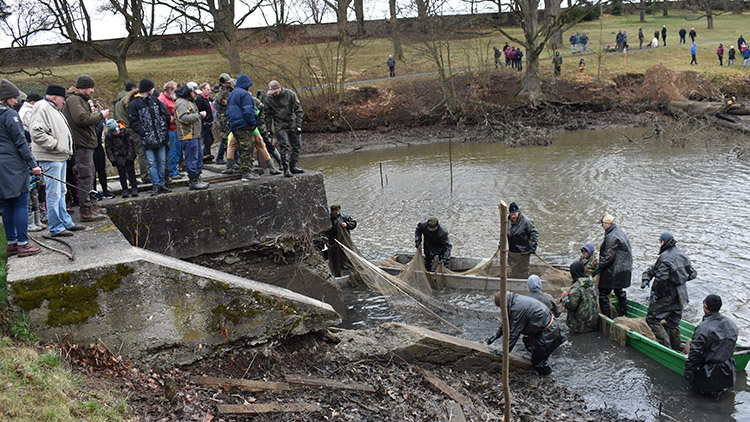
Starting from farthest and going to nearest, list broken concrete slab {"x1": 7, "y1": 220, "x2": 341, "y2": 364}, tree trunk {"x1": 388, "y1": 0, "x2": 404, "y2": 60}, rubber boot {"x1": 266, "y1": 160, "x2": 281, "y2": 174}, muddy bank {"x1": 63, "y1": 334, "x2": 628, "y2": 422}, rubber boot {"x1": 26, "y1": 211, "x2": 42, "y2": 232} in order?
tree trunk {"x1": 388, "y1": 0, "x2": 404, "y2": 60}
rubber boot {"x1": 266, "y1": 160, "x2": 281, "y2": 174}
rubber boot {"x1": 26, "y1": 211, "x2": 42, "y2": 232}
broken concrete slab {"x1": 7, "y1": 220, "x2": 341, "y2": 364}
muddy bank {"x1": 63, "y1": 334, "x2": 628, "y2": 422}

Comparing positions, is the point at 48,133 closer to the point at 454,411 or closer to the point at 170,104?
the point at 170,104

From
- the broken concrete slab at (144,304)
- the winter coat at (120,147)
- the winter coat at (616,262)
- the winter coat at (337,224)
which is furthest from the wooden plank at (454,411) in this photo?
the winter coat at (120,147)

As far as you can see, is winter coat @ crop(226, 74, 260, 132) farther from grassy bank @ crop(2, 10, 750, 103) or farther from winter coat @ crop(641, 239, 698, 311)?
grassy bank @ crop(2, 10, 750, 103)

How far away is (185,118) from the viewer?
9.69 metres

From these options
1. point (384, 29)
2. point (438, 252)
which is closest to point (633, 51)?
point (384, 29)

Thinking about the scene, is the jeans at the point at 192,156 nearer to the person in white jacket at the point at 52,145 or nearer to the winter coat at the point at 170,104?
the winter coat at the point at 170,104

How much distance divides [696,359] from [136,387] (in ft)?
20.6

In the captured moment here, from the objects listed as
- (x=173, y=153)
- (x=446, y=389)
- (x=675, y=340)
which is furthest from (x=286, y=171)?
(x=675, y=340)

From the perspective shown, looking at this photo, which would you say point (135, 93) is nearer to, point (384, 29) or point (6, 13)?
point (6, 13)

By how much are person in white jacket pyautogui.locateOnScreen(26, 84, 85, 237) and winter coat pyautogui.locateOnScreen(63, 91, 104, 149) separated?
47cm

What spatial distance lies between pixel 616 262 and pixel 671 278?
3.49ft

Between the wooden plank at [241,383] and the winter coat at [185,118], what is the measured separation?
199 inches

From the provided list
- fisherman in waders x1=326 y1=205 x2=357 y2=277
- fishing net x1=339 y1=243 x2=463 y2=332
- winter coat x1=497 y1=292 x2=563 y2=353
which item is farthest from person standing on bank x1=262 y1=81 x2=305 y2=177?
winter coat x1=497 y1=292 x2=563 y2=353

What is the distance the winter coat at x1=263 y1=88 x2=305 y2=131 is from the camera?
10.4 meters
